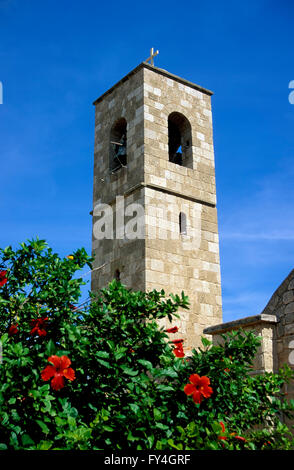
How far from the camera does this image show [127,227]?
379 inches

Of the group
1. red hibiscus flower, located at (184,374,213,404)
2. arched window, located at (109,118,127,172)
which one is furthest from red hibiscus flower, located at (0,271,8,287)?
arched window, located at (109,118,127,172)

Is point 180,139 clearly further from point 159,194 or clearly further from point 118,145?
point 159,194

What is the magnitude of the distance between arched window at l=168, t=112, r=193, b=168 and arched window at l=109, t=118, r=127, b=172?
104cm

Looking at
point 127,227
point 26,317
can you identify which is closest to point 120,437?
point 26,317

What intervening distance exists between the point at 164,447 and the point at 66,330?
1010 mm

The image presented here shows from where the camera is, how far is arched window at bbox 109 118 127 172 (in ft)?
34.8

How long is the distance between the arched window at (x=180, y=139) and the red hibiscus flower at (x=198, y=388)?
7.50 m

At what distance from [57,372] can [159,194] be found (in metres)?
6.70

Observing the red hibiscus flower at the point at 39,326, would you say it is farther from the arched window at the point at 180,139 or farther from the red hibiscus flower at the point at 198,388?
the arched window at the point at 180,139

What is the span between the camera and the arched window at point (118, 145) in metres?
10.6

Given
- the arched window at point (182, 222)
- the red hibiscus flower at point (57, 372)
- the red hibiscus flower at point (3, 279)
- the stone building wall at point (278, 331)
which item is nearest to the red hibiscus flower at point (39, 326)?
the red hibiscus flower at point (3, 279)

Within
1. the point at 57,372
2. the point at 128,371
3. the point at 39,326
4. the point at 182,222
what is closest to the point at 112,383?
the point at 128,371

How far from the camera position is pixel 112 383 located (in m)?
3.44
